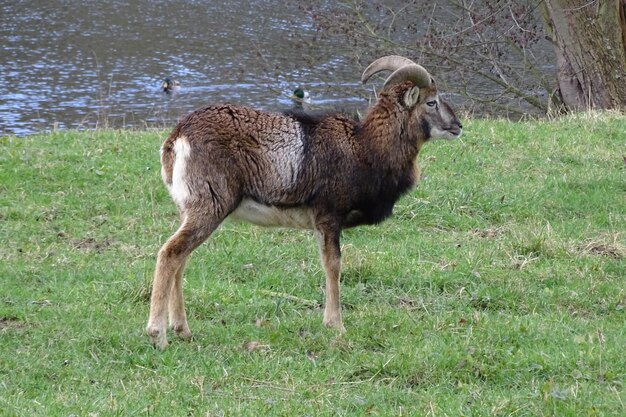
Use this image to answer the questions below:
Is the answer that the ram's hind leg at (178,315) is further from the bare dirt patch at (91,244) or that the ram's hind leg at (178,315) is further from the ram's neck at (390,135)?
the bare dirt patch at (91,244)

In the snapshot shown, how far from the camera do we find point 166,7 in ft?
98.2

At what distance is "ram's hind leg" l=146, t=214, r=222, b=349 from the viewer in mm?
6711

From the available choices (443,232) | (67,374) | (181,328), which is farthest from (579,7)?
(67,374)

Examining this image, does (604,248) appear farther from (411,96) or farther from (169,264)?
(169,264)

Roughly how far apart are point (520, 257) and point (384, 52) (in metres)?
11.5

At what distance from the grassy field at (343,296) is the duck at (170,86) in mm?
9489

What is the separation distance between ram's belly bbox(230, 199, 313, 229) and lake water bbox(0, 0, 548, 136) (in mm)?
10753

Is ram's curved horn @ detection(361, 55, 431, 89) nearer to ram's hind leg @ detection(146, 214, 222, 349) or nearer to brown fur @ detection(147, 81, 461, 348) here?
brown fur @ detection(147, 81, 461, 348)

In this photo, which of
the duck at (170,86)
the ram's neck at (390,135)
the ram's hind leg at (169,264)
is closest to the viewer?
the ram's hind leg at (169,264)

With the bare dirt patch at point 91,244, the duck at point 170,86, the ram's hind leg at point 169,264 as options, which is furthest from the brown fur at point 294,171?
the duck at point 170,86

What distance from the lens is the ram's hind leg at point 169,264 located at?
6.71 meters

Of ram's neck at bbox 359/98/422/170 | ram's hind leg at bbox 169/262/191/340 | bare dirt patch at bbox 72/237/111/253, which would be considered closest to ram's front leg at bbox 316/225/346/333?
ram's neck at bbox 359/98/422/170

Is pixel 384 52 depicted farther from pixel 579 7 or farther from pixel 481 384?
pixel 481 384

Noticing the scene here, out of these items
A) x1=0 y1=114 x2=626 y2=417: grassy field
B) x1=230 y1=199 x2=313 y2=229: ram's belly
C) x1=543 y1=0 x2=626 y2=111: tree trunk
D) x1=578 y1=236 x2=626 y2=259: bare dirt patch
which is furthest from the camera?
x1=543 y1=0 x2=626 y2=111: tree trunk
